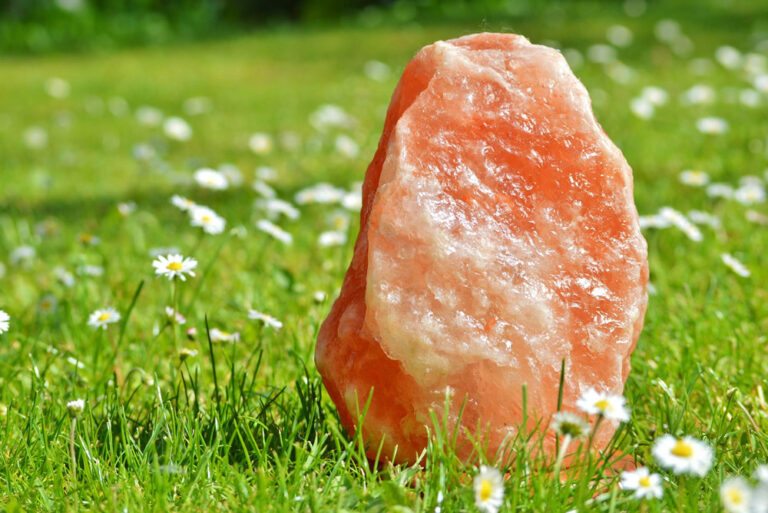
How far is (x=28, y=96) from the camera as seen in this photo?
817cm

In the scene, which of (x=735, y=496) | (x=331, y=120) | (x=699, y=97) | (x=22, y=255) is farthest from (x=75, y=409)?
(x=699, y=97)

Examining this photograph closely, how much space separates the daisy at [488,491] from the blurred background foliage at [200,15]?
9.60 meters

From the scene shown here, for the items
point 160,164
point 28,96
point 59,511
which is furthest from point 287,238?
point 28,96

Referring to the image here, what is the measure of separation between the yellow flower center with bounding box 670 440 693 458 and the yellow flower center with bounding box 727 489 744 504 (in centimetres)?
19

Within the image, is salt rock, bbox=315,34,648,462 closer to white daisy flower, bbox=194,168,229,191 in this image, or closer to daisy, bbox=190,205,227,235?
daisy, bbox=190,205,227,235

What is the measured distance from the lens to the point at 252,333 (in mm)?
2658

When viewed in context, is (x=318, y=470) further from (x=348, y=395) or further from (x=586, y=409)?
(x=586, y=409)

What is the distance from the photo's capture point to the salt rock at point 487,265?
5.46 feet

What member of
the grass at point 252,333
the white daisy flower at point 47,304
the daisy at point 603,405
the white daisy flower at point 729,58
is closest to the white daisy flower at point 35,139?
the grass at point 252,333

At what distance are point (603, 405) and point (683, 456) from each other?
180 millimetres

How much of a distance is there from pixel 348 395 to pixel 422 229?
39 centimetres

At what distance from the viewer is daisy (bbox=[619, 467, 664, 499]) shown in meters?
1.48

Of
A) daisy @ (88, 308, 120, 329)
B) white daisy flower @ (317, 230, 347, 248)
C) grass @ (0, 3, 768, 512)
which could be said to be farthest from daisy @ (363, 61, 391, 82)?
daisy @ (88, 308, 120, 329)

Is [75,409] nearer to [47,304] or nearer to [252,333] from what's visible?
[252,333]
